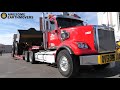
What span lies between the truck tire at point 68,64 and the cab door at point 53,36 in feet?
4.21

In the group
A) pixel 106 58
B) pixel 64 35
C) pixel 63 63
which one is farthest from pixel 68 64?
pixel 64 35

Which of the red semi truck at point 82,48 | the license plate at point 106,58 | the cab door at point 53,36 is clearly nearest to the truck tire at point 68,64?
the red semi truck at point 82,48

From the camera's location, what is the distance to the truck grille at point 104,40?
20.1 feet

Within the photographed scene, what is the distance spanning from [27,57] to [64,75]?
5.93 metres

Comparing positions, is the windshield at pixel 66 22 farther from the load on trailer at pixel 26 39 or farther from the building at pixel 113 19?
the building at pixel 113 19

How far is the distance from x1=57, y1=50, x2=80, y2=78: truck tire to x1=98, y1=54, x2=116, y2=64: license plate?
71 cm

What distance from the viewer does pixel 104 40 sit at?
632 cm

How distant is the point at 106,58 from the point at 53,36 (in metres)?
2.80

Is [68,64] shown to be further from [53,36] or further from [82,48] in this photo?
[53,36]

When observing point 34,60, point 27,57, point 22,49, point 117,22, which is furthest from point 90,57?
point 117,22

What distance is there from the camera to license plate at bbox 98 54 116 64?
5742 millimetres

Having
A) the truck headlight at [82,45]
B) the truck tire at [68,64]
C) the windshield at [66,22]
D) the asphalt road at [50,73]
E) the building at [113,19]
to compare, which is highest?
the building at [113,19]

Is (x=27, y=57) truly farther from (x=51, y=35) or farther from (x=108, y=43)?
(x=108, y=43)

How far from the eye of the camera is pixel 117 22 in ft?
53.5
